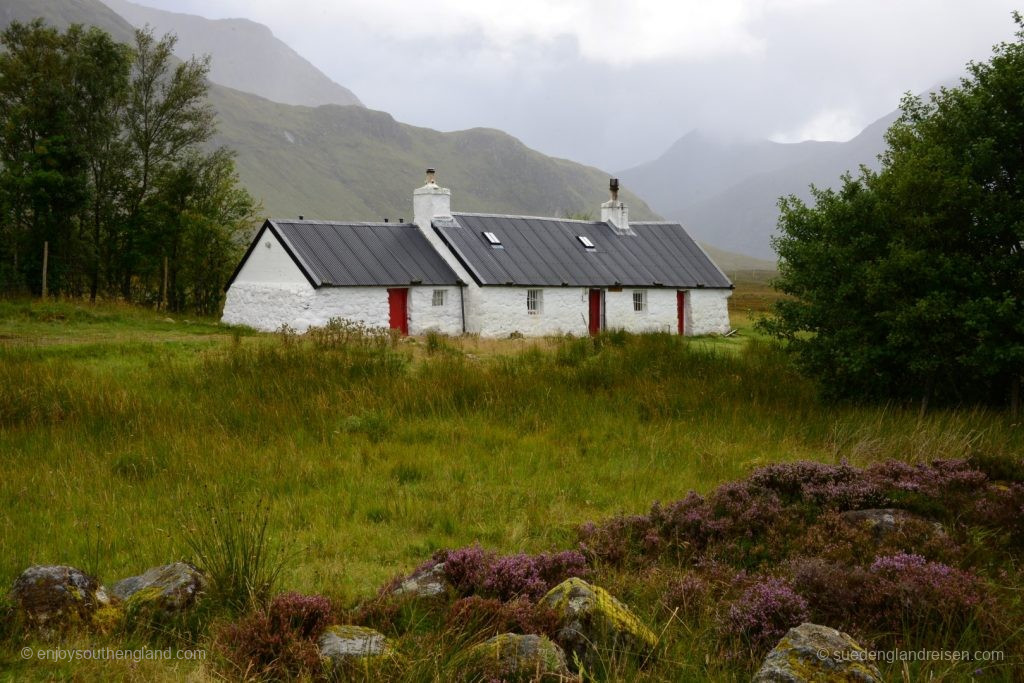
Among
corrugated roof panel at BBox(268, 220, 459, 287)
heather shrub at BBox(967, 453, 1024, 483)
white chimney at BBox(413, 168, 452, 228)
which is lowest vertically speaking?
heather shrub at BBox(967, 453, 1024, 483)

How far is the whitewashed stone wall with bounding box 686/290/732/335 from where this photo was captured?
35.1 meters

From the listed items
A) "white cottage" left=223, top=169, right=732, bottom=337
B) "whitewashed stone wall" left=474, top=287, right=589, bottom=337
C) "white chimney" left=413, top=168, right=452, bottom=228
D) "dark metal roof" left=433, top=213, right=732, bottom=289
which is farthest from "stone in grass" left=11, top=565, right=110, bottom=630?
"white chimney" left=413, top=168, right=452, bottom=228

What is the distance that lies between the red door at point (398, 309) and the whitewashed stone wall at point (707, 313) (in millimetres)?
12566

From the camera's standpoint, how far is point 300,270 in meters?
27.8

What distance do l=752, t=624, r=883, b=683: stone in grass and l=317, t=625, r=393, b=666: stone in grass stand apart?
2009 mm

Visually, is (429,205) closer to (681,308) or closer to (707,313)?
(681,308)

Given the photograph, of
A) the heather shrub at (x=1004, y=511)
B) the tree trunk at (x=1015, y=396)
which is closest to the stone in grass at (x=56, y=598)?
the heather shrub at (x=1004, y=511)

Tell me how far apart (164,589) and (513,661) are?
2.39 m

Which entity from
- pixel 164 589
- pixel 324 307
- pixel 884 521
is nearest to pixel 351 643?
pixel 164 589

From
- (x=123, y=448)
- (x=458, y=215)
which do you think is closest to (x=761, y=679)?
(x=123, y=448)

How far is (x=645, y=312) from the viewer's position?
112ft

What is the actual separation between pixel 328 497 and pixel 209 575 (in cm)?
253

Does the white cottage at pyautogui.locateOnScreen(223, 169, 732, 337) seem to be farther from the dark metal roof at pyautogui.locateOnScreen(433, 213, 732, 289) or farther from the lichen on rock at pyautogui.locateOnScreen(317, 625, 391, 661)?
the lichen on rock at pyautogui.locateOnScreen(317, 625, 391, 661)

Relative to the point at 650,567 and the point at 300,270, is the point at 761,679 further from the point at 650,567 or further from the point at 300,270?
the point at 300,270
